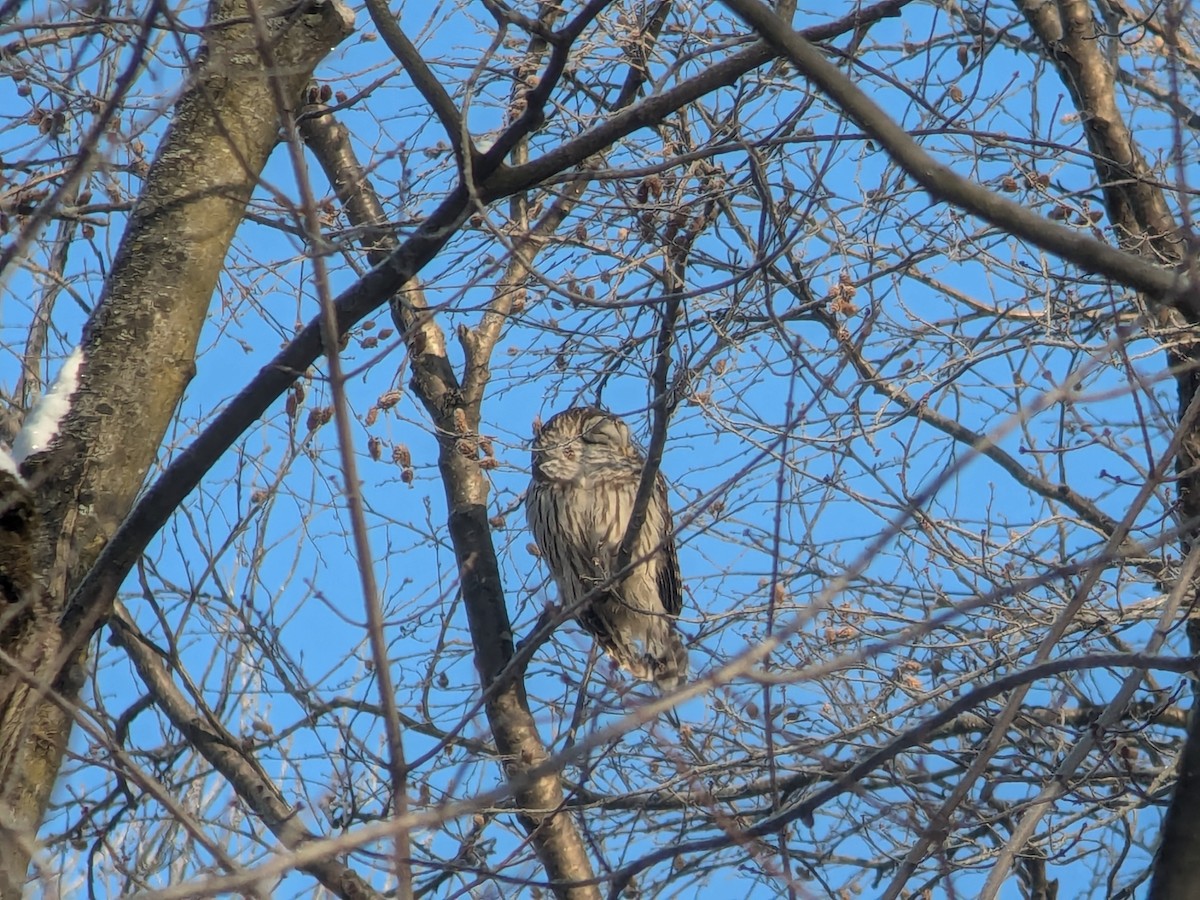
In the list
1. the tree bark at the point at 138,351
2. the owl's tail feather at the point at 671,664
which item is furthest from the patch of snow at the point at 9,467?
the owl's tail feather at the point at 671,664

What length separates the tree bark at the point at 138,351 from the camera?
2.35 m

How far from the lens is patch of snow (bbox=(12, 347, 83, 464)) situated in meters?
2.50

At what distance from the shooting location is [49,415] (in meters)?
2.52

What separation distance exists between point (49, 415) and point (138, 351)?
0.20m

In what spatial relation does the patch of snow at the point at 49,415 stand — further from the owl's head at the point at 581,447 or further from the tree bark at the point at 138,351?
the owl's head at the point at 581,447

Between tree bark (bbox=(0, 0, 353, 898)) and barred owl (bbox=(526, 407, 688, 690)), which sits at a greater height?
barred owl (bbox=(526, 407, 688, 690))

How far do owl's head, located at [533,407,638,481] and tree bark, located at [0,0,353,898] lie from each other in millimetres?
2931

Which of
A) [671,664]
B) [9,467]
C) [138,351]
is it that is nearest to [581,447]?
[671,664]

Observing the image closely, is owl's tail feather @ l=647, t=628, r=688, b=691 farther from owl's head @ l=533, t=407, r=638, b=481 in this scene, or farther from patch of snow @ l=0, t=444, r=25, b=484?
patch of snow @ l=0, t=444, r=25, b=484

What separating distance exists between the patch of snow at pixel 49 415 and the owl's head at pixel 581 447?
10.4 ft

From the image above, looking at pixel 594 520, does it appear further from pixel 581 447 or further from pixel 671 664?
pixel 671 664

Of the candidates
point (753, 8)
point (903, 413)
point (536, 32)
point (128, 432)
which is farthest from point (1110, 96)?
point (128, 432)

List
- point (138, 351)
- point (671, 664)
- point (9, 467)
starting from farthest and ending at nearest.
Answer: point (671, 664) < point (138, 351) < point (9, 467)

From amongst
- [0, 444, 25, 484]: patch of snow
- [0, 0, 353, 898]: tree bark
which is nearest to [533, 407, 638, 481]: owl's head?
[0, 0, 353, 898]: tree bark
